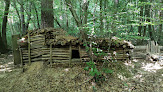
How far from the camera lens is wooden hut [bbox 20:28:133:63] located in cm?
546

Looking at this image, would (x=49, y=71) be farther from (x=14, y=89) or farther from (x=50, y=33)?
(x=50, y=33)

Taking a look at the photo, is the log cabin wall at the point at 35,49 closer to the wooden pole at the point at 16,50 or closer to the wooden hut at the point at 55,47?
the wooden hut at the point at 55,47

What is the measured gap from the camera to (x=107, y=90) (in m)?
3.95

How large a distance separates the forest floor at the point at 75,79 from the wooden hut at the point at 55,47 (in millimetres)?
475

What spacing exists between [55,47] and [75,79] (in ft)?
7.51

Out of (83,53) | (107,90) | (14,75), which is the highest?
(83,53)

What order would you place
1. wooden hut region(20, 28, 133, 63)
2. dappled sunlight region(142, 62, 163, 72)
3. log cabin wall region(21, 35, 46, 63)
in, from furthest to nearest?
log cabin wall region(21, 35, 46, 63)
wooden hut region(20, 28, 133, 63)
dappled sunlight region(142, 62, 163, 72)

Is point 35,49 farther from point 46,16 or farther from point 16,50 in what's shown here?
point 46,16

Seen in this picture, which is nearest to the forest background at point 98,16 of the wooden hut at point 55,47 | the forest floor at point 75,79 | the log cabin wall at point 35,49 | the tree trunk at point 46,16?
the tree trunk at point 46,16

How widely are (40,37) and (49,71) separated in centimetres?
216

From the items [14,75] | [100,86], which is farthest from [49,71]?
[100,86]

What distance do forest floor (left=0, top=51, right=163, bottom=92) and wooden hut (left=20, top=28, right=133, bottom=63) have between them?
1.56 feet

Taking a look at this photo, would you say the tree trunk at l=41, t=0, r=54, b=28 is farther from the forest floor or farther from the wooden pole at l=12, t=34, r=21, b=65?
the forest floor

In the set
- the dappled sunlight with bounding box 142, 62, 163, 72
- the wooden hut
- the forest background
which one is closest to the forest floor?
the dappled sunlight with bounding box 142, 62, 163, 72
